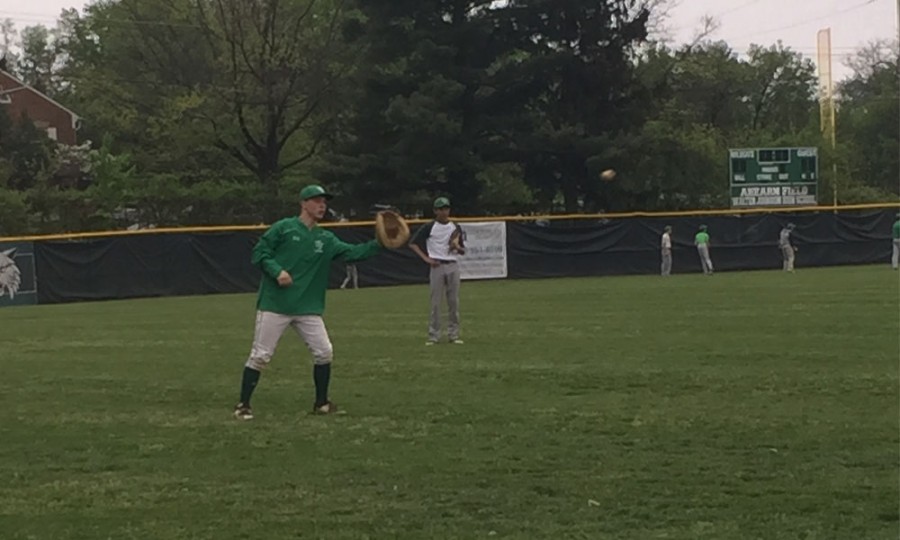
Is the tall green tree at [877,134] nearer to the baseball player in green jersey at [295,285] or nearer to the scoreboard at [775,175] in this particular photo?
the scoreboard at [775,175]

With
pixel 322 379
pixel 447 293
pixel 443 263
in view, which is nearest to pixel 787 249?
pixel 447 293

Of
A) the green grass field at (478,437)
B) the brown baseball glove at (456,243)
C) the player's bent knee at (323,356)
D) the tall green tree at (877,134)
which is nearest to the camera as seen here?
the green grass field at (478,437)

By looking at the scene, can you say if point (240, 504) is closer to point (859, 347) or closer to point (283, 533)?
point (283, 533)

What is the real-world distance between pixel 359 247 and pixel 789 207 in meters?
33.8

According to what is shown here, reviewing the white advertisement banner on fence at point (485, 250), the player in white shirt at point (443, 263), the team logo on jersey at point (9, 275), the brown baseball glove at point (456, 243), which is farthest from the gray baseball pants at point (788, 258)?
the brown baseball glove at point (456, 243)

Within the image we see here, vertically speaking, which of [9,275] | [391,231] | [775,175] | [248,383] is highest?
[775,175]

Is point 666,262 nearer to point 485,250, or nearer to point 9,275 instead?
point 485,250

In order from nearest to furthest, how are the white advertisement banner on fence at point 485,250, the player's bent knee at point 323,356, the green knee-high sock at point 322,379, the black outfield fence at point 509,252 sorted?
the player's bent knee at point 323,356
the green knee-high sock at point 322,379
the black outfield fence at point 509,252
the white advertisement banner on fence at point 485,250

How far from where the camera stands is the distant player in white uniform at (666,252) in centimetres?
3838

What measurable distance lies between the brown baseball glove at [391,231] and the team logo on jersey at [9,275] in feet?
77.4

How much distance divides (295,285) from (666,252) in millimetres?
29487

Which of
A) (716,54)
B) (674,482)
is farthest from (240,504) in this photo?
(716,54)

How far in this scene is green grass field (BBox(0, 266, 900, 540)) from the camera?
6.60 meters

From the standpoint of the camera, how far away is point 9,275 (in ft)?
103
